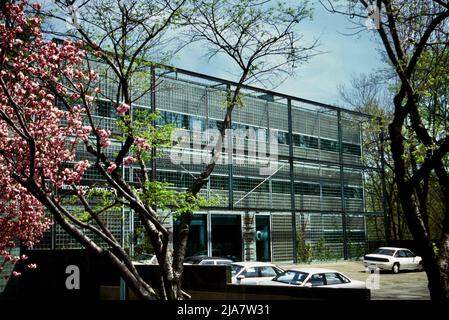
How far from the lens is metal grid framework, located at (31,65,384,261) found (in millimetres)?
30939

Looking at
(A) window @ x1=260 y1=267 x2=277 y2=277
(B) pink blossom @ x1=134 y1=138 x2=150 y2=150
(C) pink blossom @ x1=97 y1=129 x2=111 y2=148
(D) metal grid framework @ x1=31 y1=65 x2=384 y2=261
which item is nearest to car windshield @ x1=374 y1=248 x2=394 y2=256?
(D) metal grid framework @ x1=31 y1=65 x2=384 y2=261

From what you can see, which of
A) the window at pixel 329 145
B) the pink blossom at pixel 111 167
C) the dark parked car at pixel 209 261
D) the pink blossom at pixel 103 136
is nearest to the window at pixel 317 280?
the dark parked car at pixel 209 261

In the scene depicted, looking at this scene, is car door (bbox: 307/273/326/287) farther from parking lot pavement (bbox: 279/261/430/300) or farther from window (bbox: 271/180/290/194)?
window (bbox: 271/180/290/194)

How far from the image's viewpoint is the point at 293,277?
1769cm

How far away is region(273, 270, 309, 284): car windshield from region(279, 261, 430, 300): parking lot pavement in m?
4.96

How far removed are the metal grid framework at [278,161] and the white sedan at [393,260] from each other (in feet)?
16.1

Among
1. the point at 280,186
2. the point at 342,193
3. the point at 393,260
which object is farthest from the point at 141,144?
the point at 342,193

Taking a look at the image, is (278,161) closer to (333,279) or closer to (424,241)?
(333,279)

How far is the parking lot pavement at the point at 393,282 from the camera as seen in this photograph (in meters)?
22.6

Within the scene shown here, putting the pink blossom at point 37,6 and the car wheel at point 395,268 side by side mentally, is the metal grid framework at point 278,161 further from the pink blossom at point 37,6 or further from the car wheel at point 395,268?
the pink blossom at point 37,6

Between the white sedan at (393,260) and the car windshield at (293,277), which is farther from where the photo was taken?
the white sedan at (393,260)

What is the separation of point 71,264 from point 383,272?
2129 centimetres
